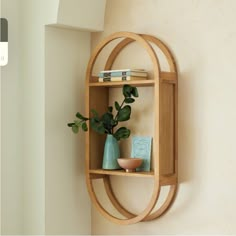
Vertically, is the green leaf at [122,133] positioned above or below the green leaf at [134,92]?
below

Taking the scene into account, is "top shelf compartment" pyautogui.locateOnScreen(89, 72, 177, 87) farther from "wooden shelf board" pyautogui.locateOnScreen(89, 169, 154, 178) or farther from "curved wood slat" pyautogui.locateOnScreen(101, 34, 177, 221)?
"wooden shelf board" pyautogui.locateOnScreen(89, 169, 154, 178)

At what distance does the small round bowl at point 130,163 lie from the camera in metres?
2.74

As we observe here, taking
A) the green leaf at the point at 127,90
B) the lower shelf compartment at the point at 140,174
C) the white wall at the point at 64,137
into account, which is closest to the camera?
the lower shelf compartment at the point at 140,174

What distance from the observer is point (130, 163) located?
8.98ft

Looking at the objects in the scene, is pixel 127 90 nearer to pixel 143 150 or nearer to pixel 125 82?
pixel 125 82

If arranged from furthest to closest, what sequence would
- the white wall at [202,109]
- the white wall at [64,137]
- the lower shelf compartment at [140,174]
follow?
the white wall at [64,137] → the lower shelf compartment at [140,174] → the white wall at [202,109]

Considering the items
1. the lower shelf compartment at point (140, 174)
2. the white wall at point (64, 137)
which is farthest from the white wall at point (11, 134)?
the lower shelf compartment at point (140, 174)

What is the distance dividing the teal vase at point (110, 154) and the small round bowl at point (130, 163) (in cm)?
9

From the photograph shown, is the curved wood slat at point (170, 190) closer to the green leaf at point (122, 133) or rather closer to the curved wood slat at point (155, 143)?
the curved wood slat at point (155, 143)

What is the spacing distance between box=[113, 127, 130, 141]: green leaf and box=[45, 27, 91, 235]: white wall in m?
0.30

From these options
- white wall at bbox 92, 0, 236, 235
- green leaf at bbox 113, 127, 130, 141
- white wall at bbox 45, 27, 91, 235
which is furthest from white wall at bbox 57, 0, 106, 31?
green leaf at bbox 113, 127, 130, 141

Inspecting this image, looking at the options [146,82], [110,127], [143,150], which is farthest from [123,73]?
[143,150]

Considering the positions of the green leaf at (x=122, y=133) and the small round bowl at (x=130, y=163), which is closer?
the small round bowl at (x=130, y=163)

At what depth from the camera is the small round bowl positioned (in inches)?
108
